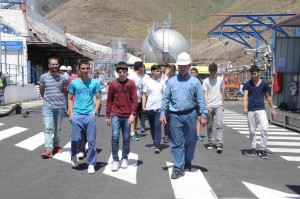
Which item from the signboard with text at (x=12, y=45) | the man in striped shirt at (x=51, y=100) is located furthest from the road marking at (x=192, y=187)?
the signboard with text at (x=12, y=45)

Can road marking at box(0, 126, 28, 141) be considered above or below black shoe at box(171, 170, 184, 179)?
below

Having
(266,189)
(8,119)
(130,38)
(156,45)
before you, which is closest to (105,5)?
(130,38)

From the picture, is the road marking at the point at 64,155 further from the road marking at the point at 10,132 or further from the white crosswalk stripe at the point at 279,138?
the white crosswalk stripe at the point at 279,138

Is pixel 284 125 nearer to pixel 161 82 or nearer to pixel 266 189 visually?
pixel 161 82

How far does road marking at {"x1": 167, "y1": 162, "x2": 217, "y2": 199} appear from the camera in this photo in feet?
21.6

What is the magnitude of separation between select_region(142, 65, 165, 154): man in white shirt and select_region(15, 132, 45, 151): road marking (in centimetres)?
275

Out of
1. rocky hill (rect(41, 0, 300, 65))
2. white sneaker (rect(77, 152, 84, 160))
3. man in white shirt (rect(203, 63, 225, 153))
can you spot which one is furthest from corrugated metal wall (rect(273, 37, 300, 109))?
rocky hill (rect(41, 0, 300, 65))

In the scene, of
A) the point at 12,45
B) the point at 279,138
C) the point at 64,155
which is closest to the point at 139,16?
the point at 12,45

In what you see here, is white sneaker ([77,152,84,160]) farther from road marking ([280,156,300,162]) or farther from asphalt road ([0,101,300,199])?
road marking ([280,156,300,162])

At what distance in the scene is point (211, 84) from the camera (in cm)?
1053

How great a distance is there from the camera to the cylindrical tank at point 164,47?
41.4 metres

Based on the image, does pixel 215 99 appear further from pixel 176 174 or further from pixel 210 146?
pixel 176 174

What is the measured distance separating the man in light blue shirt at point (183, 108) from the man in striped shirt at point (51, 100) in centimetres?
253

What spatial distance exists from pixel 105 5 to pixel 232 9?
156ft
